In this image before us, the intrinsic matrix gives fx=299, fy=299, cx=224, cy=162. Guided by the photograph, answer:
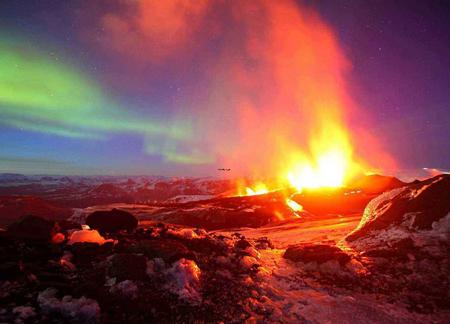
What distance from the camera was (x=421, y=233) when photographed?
53.3ft

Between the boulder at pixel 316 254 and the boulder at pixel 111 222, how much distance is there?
9019mm

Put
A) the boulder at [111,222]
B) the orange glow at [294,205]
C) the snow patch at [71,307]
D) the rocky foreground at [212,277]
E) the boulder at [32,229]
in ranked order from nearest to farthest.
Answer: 1. the snow patch at [71,307]
2. the rocky foreground at [212,277]
3. the boulder at [32,229]
4. the boulder at [111,222]
5. the orange glow at [294,205]

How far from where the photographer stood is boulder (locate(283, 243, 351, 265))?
1417 cm

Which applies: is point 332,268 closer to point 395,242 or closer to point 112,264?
point 395,242

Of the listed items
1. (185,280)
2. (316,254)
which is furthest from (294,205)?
(185,280)

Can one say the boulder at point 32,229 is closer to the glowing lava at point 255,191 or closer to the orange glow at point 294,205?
the orange glow at point 294,205

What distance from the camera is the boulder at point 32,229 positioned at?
12830mm

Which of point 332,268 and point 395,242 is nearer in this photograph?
point 332,268

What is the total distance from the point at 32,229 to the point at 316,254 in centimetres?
1322

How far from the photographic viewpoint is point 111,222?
17094 mm

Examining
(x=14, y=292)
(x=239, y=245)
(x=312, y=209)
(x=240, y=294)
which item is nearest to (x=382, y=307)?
(x=240, y=294)

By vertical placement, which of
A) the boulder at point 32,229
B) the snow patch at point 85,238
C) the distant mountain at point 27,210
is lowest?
the distant mountain at point 27,210

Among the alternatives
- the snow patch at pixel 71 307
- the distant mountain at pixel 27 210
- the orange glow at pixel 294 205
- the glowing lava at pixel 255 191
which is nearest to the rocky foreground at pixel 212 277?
the snow patch at pixel 71 307

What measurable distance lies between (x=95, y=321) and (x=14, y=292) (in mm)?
2674
